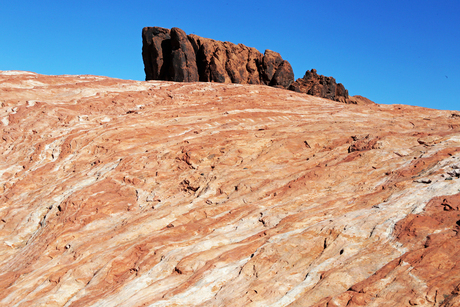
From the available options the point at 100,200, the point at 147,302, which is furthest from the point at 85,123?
the point at 147,302

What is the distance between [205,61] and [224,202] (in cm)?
5173

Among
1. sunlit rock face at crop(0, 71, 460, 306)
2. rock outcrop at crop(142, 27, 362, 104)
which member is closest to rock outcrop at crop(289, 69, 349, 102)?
rock outcrop at crop(142, 27, 362, 104)

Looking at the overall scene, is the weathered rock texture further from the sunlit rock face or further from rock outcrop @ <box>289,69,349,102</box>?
the sunlit rock face

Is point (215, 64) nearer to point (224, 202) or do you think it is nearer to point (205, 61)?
point (205, 61)

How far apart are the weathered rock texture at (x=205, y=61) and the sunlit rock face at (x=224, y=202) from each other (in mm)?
37181

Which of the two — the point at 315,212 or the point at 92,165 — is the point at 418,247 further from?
the point at 92,165

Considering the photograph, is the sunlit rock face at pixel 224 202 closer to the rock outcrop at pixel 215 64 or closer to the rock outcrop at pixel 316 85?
the rock outcrop at pixel 215 64

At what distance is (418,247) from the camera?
33.4 feet

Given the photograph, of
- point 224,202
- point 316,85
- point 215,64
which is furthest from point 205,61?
point 224,202

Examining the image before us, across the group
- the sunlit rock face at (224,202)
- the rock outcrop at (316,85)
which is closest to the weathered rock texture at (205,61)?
the rock outcrop at (316,85)

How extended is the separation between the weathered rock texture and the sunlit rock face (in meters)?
37.2

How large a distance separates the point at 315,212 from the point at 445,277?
190 inches

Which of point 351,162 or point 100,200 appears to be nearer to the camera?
point 351,162

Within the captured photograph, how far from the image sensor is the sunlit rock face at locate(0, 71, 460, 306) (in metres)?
10.4
